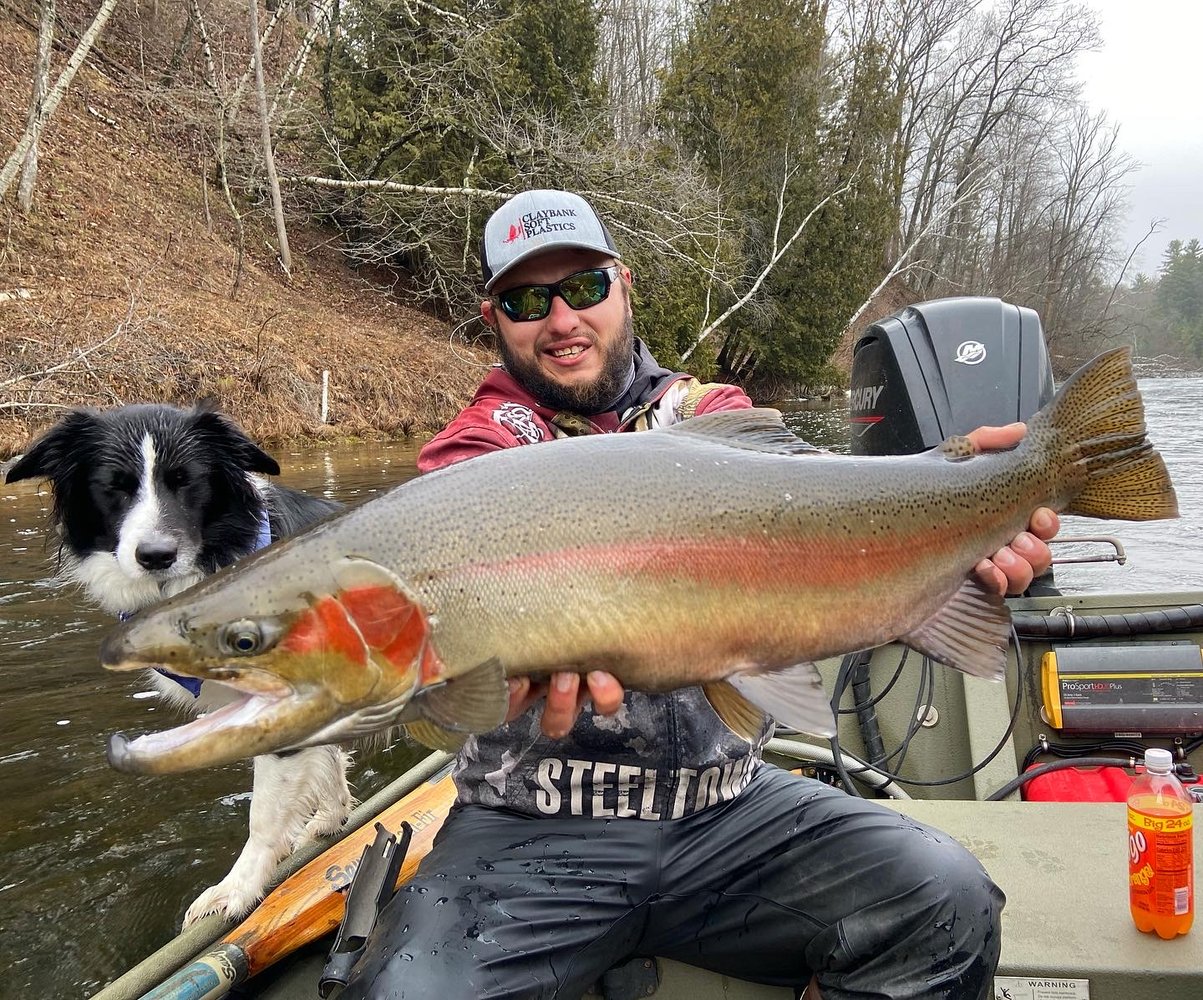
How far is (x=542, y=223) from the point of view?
2799 mm

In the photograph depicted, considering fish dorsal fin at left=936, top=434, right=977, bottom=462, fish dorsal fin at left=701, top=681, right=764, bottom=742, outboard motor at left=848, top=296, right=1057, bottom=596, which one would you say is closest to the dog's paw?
fish dorsal fin at left=701, top=681, right=764, bottom=742

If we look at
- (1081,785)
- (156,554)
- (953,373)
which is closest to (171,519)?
(156,554)

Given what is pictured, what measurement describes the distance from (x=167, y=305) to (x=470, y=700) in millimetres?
15008

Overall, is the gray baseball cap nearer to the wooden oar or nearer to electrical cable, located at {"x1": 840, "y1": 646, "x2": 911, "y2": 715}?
the wooden oar

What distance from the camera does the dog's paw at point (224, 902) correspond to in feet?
10.1

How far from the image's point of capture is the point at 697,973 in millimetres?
2355

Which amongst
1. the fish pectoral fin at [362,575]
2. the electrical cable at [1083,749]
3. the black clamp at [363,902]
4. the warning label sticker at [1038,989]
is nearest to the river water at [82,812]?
the fish pectoral fin at [362,575]

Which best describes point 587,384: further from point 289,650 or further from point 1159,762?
point 1159,762

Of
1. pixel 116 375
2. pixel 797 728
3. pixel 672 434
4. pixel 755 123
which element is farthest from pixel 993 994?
pixel 755 123

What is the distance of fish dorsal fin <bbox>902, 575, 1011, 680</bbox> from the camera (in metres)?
2.13

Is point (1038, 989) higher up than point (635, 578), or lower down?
lower down

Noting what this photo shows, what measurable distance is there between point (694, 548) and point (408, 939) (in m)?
1.14

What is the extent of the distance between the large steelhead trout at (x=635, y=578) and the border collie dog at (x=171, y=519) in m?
2.05

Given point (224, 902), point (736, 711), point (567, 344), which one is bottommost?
point (224, 902)
